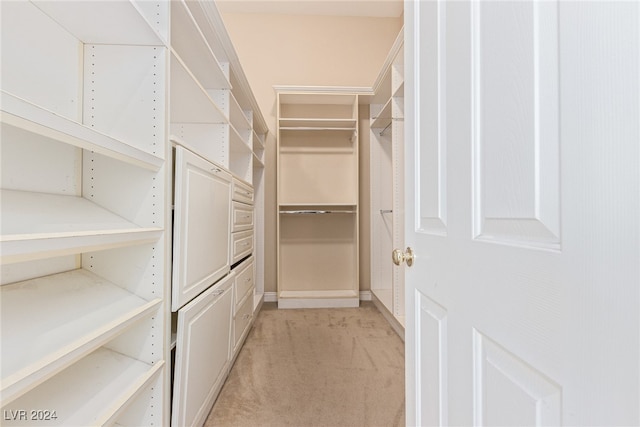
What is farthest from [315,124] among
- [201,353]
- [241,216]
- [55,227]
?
[55,227]

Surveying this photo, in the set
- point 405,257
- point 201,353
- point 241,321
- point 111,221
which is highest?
point 111,221

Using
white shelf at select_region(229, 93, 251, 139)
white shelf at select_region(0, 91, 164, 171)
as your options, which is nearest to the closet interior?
white shelf at select_region(0, 91, 164, 171)

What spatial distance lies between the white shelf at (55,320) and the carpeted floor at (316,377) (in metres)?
0.87

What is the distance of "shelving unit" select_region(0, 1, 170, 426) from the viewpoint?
729 millimetres

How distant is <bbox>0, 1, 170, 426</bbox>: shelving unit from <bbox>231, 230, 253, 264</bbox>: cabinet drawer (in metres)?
0.92

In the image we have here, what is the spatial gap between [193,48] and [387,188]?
7.86 ft

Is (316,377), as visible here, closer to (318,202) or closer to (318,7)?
(318,202)

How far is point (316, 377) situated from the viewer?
6.33 ft

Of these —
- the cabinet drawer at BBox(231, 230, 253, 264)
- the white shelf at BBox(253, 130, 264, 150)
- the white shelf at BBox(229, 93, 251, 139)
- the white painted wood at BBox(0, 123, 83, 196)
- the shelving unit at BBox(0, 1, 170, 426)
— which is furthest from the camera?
the white shelf at BBox(253, 130, 264, 150)

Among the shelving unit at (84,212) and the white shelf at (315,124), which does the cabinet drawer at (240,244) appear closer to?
the shelving unit at (84,212)

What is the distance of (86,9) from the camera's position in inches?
37.7

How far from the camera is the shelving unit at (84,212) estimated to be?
0.73 m

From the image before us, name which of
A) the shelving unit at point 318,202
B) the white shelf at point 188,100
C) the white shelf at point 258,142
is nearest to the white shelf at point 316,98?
the shelving unit at point 318,202

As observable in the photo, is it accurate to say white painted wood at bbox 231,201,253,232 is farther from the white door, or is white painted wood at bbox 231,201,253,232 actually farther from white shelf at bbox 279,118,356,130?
the white door
